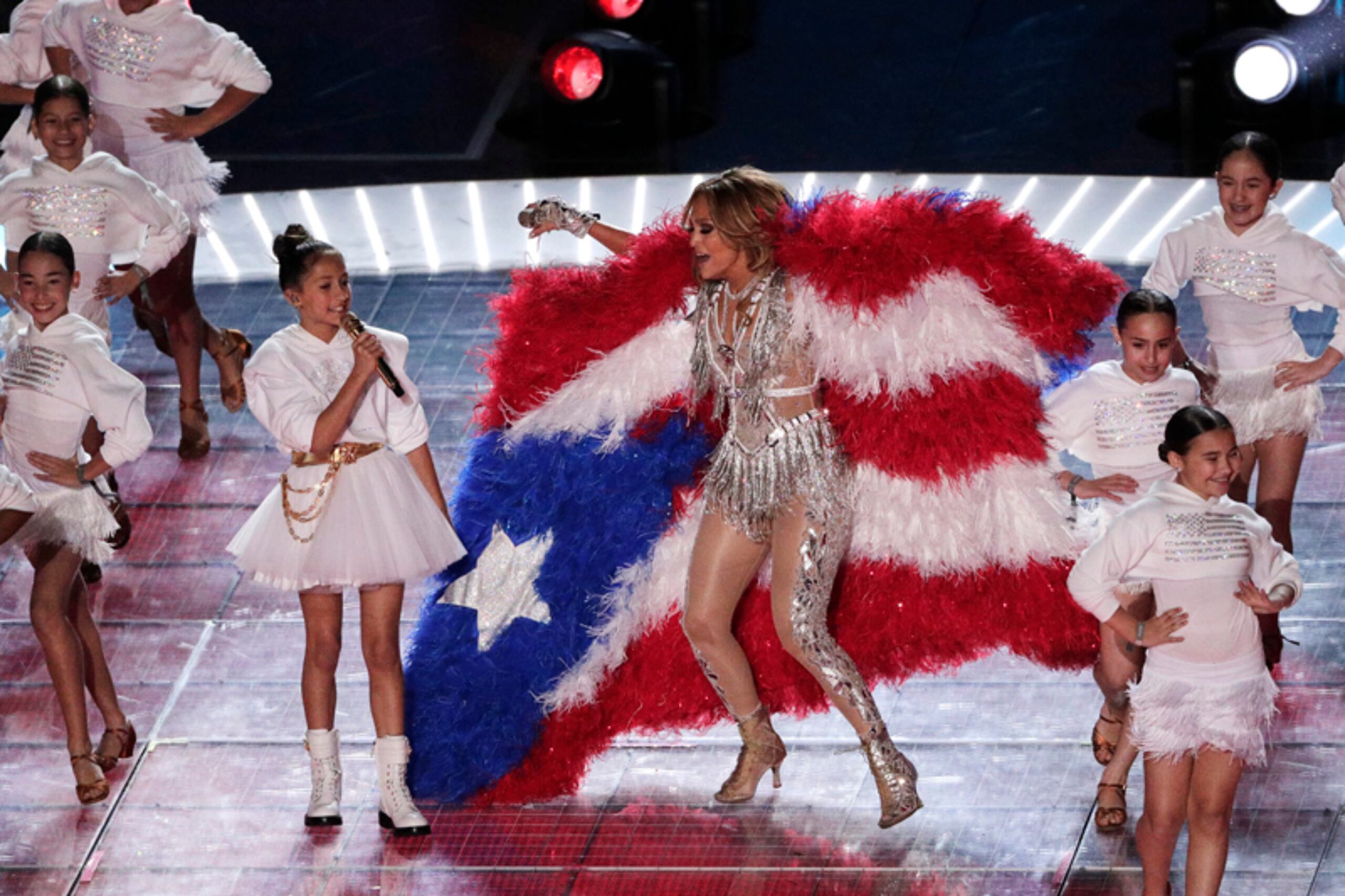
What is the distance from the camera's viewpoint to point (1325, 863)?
3.97m

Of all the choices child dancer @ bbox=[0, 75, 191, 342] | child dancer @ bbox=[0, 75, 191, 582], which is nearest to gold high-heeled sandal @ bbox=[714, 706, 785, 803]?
child dancer @ bbox=[0, 75, 191, 582]

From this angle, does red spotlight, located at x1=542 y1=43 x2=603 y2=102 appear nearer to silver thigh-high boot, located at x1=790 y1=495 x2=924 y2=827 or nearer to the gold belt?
the gold belt

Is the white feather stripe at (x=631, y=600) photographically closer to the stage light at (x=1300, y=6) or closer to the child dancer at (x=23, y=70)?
the child dancer at (x=23, y=70)

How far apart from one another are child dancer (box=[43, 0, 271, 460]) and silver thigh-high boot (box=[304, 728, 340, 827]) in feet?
7.42

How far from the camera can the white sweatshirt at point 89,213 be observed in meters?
5.61

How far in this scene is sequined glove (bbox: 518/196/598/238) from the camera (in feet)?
14.1

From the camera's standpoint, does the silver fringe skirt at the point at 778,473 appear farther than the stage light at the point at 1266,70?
No

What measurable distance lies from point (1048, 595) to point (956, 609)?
19cm

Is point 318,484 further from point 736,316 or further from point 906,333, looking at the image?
point 906,333

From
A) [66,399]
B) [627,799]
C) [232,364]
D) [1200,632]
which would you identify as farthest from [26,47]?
[1200,632]

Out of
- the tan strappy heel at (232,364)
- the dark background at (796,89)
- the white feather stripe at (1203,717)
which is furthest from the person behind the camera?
the dark background at (796,89)

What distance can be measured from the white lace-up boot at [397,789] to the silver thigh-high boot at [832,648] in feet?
2.87

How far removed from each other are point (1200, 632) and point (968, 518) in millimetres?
610

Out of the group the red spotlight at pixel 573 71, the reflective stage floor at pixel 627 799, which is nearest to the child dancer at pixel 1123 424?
the reflective stage floor at pixel 627 799
